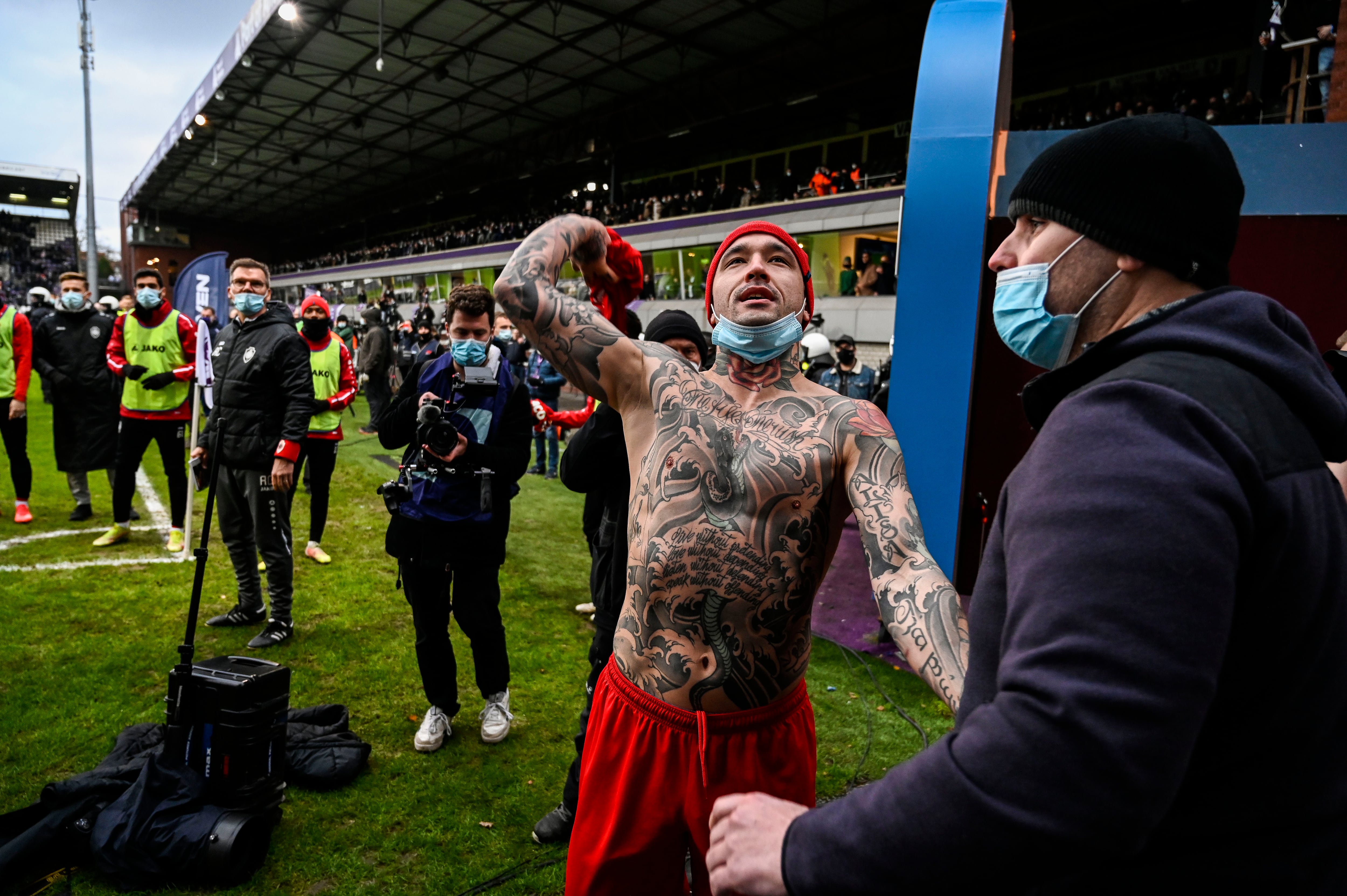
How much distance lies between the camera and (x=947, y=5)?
461cm

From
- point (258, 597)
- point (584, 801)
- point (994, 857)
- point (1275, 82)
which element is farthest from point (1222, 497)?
point (1275, 82)

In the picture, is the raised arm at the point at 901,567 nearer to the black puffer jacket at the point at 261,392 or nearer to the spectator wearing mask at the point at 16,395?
the black puffer jacket at the point at 261,392

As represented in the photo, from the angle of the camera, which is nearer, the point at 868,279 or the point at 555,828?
the point at 555,828

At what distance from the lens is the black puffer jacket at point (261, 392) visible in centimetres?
464

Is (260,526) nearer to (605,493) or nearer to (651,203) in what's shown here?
(605,493)

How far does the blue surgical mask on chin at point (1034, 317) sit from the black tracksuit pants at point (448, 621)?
116 inches

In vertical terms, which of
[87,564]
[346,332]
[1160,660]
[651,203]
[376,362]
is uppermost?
[651,203]

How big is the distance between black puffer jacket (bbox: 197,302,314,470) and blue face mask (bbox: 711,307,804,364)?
3467 millimetres

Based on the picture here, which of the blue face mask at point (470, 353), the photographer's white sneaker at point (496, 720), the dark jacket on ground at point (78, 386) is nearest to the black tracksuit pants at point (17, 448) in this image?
the dark jacket on ground at point (78, 386)

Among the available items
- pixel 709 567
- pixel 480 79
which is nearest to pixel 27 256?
pixel 480 79

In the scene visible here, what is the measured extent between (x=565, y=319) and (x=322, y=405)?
5154 mm

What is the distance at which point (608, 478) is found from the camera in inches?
126

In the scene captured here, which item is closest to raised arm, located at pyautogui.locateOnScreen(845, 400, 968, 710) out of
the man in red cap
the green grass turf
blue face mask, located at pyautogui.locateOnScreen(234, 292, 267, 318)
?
the man in red cap

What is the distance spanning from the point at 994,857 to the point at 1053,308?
2.57 ft
